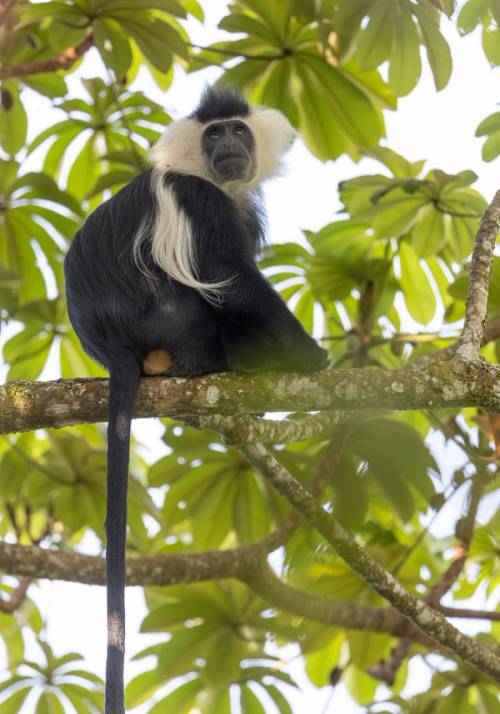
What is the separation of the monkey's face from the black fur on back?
0.29ft

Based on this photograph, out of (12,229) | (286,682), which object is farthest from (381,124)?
(286,682)

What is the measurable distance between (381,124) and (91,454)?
5.66ft

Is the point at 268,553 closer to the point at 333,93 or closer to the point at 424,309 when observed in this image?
the point at 424,309

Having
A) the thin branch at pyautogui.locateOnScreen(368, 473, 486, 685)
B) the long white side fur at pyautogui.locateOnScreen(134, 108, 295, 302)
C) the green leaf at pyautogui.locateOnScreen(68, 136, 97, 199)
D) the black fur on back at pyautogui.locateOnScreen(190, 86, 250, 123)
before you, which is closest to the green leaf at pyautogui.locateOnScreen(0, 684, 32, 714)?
the thin branch at pyautogui.locateOnScreen(368, 473, 486, 685)

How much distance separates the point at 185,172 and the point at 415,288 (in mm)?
1585

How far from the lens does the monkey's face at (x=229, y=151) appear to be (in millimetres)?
3482

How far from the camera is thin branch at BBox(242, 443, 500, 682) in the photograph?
9.01 feet

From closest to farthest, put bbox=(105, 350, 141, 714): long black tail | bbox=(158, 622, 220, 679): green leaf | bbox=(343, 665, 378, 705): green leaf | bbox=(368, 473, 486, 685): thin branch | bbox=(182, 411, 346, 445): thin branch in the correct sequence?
bbox=(105, 350, 141, 714): long black tail, bbox=(182, 411, 346, 445): thin branch, bbox=(368, 473, 486, 685): thin branch, bbox=(158, 622, 220, 679): green leaf, bbox=(343, 665, 378, 705): green leaf

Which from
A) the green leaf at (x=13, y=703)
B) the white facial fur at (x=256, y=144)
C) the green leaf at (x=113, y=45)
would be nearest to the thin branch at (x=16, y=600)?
the green leaf at (x=13, y=703)

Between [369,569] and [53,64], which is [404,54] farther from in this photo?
[369,569]

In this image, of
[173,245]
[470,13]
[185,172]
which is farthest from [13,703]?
[470,13]

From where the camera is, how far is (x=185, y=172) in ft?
10.3

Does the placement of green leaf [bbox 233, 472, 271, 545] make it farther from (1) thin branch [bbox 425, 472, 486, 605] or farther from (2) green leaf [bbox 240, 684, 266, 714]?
(1) thin branch [bbox 425, 472, 486, 605]

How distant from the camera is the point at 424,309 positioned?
4344 mm
